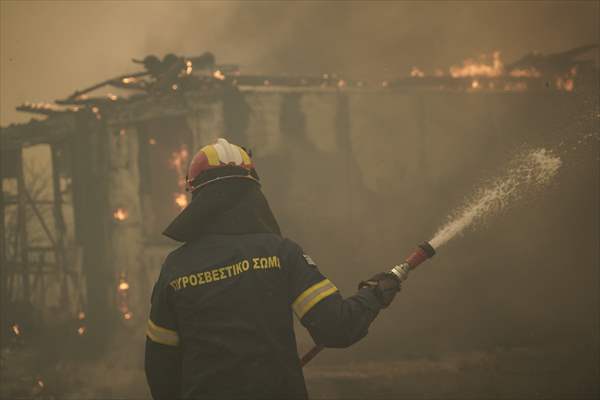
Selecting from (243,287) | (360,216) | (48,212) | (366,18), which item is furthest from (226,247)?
(48,212)

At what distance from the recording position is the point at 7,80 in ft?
69.8

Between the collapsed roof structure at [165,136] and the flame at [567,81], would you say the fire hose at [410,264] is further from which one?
the flame at [567,81]

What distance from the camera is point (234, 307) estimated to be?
2.39m

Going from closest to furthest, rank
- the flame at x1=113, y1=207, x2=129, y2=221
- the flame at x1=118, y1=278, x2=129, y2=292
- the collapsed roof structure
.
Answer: the collapsed roof structure < the flame at x1=118, y1=278, x2=129, y2=292 < the flame at x1=113, y1=207, x2=129, y2=221

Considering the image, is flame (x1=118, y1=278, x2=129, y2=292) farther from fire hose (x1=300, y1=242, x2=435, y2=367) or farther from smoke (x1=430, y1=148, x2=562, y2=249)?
fire hose (x1=300, y1=242, x2=435, y2=367)

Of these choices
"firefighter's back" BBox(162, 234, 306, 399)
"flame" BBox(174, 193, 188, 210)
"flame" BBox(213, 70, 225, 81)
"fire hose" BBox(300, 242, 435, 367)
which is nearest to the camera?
"firefighter's back" BBox(162, 234, 306, 399)

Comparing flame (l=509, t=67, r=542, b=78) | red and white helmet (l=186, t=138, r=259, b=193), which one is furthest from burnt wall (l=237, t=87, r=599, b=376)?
red and white helmet (l=186, t=138, r=259, b=193)

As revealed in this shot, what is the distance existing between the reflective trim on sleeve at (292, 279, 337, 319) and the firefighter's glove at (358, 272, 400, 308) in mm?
367

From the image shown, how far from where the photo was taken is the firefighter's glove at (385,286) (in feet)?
8.96

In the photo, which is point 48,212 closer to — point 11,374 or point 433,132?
point 11,374

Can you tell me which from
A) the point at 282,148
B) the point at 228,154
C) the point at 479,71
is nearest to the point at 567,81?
the point at 479,71

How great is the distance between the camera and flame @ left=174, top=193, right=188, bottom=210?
10344mm

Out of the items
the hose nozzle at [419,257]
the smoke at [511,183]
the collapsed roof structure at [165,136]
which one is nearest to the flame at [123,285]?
the collapsed roof structure at [165,136]

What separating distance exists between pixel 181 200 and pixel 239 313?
8.35 metres
